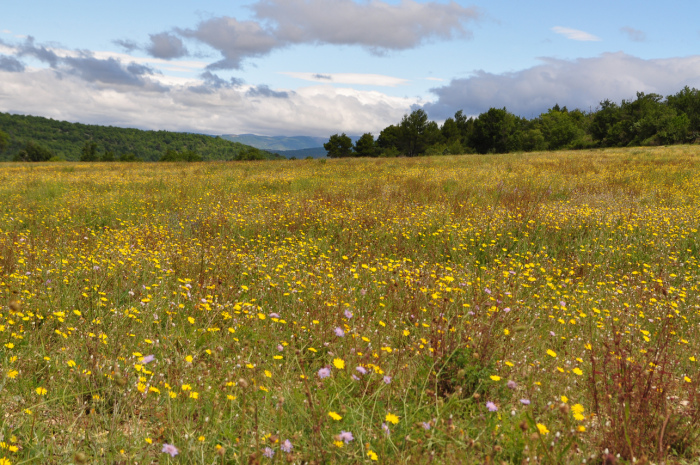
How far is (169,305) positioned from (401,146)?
7257 cm

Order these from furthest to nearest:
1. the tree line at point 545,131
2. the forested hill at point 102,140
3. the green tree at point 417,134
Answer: the forested hill at point 102,140
the green tree at point 417,134
the tree line at point 545,131

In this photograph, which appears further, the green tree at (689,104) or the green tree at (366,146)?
the green tree at (366,146)

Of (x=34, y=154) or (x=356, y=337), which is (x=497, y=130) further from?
(x=34, y=154)

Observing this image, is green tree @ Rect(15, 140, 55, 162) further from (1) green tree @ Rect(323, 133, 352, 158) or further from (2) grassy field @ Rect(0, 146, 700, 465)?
(2) grassy field @ Rect(0, 146, 700, 465)

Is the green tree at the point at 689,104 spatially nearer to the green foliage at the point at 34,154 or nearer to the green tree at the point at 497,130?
the green tree at the point at 497,130

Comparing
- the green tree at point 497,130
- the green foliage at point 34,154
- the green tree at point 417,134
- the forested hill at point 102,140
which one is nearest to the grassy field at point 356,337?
the green tree at point 497,130

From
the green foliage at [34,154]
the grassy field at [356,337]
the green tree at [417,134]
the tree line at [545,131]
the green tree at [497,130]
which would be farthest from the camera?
the green foliage at [34,154]

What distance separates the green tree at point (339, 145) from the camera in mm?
73000

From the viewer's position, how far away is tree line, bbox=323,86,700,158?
49.3 metres

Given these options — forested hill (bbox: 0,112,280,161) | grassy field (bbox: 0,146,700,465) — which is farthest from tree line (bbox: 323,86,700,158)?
forested hill (bbox: 0,112,280,161)

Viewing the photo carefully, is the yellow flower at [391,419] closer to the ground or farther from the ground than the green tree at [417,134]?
closer to the ground

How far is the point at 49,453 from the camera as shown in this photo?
7.06 ft

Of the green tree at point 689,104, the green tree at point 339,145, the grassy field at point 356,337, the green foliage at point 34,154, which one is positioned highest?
the green tree at point 689,104

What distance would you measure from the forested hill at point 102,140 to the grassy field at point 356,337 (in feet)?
412
